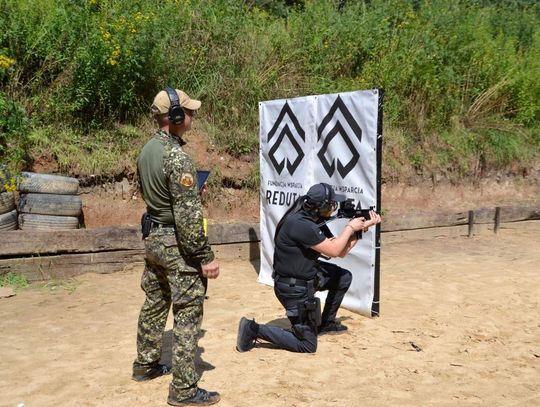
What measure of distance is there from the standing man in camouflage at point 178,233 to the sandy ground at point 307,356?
36cm

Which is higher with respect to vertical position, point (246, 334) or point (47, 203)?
point (47, 203)

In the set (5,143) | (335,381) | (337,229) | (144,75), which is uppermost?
(144,75)

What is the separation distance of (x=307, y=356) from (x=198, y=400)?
4.36ft

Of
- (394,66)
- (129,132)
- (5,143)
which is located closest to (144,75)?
(129,132)

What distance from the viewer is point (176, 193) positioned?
388 cm

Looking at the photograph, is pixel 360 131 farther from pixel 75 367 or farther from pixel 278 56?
pixel 278 56

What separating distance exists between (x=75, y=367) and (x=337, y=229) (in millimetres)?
3104

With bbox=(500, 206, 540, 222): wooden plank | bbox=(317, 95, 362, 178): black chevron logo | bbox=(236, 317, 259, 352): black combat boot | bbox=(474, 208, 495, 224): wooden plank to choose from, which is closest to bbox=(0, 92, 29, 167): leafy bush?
bbox=(317, 95, 362, 178): black chevron logo

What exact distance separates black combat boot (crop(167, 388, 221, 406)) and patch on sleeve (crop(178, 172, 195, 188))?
56.2 inches

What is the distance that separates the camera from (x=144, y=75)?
9633 millimetres

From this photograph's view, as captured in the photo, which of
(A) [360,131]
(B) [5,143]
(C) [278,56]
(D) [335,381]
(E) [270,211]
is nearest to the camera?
(D) [335,381]

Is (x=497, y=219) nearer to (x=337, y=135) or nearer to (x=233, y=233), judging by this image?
(x=233, y=233)

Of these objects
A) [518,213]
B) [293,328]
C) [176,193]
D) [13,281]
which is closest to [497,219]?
[518,213]

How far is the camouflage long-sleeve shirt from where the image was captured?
3.88 meters
